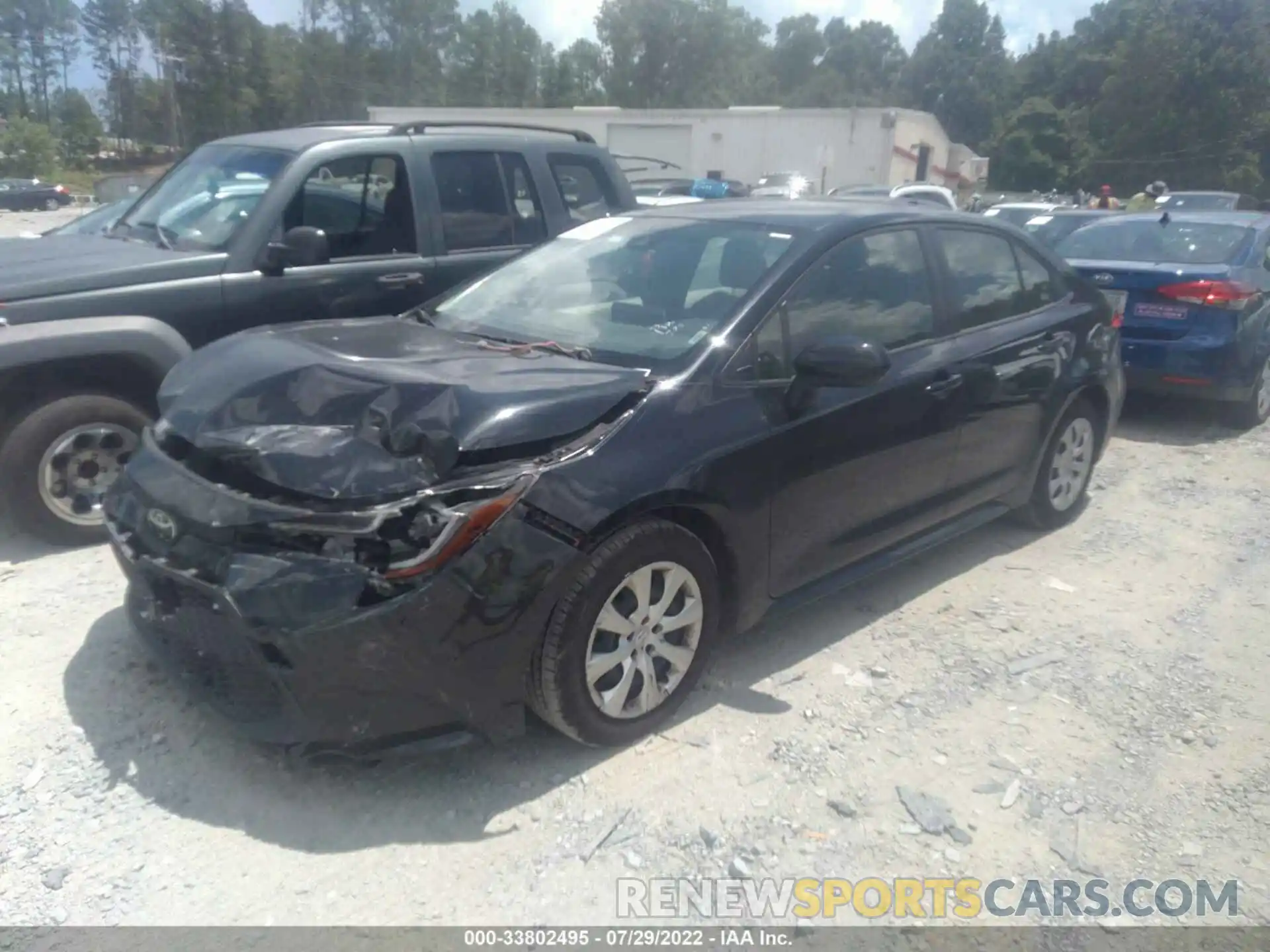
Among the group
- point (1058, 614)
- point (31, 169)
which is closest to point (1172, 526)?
point (1058, 614)

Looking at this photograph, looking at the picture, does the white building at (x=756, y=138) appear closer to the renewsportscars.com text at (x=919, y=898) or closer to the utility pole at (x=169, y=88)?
the utility pole at (x=169, y=88)

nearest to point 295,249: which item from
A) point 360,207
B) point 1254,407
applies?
point 360,207

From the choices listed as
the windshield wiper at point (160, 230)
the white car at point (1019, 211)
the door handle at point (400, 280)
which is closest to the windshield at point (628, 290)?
the door handle at point (400, 280)

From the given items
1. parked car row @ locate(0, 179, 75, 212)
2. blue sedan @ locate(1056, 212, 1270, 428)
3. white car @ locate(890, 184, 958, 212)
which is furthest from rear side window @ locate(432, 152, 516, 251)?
parked car row @ locate(0, 179, 75, 212)

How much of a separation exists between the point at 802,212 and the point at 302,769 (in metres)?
2.92

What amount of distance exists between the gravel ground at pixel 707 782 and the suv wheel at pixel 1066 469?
0.91m

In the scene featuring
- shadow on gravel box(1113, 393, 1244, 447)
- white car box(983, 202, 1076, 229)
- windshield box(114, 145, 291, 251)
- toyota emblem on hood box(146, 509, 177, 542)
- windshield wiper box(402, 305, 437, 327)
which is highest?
windshield box(114, 145, 291, 251)

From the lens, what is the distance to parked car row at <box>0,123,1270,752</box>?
3.01 meters

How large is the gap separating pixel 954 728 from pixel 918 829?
0.64 metres

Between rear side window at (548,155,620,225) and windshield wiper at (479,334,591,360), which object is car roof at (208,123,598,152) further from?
windshield wiper at (479,334,591,360)

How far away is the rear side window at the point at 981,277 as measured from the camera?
471 centimetres

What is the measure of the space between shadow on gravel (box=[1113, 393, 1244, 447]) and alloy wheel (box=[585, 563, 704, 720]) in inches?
213

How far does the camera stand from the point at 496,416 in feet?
10.4

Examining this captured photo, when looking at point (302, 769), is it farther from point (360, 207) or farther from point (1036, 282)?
point (1036, 282)
